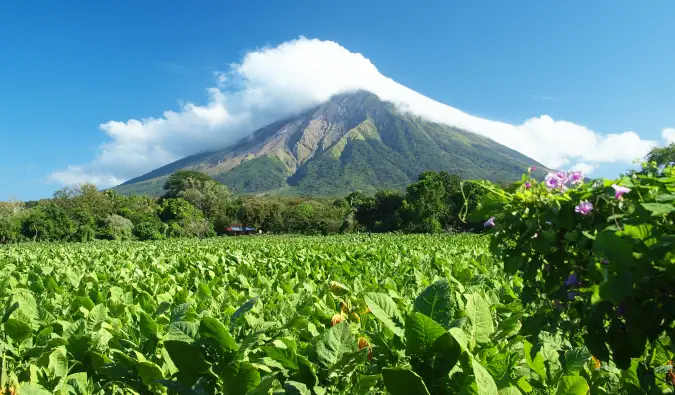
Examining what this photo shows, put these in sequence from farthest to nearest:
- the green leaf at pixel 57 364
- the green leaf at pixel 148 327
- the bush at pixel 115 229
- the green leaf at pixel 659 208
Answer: the bush at pixel 115 229 → the green leaf at pixel 148 327 → the green leaf at pixel 57 364 → the green leaf at pixel 659 208

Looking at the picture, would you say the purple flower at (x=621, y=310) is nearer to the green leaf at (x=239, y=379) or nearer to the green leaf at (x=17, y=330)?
the green leaf at (x=239, y=379)

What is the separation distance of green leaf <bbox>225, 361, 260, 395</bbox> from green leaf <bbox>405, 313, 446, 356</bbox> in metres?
0.60

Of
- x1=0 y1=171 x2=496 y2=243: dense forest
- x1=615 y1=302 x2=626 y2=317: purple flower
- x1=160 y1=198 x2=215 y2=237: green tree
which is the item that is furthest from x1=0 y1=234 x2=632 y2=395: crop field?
x1=160 y1=198 x2=215 y2=237: green tree

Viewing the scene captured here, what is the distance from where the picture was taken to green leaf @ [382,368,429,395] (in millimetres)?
1548

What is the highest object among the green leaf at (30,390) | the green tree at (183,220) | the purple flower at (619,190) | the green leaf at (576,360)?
the purple flower at (619,190)

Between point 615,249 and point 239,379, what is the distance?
1.37 meters

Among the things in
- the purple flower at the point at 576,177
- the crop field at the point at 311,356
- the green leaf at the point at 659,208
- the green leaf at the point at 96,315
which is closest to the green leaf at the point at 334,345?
the crop field at the point at 311,356

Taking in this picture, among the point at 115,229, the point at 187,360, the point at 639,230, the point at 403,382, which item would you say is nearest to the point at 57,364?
the point at 187,360

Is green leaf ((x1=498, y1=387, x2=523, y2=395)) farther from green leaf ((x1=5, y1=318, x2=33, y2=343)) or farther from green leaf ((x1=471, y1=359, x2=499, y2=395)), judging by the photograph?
green leaf ((x1=5, y1=318, x2=33, y2=343))

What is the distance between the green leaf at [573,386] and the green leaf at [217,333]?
125 centimetres

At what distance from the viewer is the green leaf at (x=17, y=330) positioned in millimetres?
2547

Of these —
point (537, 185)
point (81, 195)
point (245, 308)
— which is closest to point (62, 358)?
point (245, 308)

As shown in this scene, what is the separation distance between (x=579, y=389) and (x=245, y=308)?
54.9 inches

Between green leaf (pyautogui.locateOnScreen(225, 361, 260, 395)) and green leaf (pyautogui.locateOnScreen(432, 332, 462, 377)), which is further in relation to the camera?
green leaf (pyautogui.locateOnScreen(225, 361, 260, 395))
